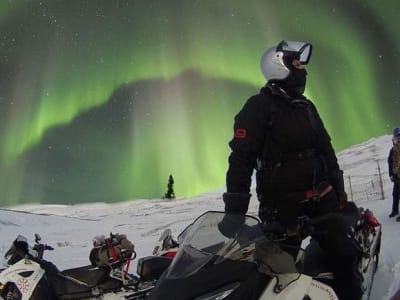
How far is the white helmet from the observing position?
3.30 metres

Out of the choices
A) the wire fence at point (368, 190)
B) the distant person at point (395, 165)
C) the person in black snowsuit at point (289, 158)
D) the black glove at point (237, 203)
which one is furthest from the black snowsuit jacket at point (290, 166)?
the wire fence at point (368, 190)

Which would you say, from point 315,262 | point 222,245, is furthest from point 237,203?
point 315,262

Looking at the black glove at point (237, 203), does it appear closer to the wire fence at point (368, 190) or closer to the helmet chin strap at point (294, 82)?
the helmet chin strap at point (294, 82)

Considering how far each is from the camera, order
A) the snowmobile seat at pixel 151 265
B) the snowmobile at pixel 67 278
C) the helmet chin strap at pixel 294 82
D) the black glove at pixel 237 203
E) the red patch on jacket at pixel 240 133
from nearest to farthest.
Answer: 1. the black glove at pixel 237 203
2. the red patch on jacket at pixel 240 133
3. the helmet chin strap at pixel 294 82
4. the snowmobile seat at pixel 151 265
5. the snowmobile at pixel 67 278

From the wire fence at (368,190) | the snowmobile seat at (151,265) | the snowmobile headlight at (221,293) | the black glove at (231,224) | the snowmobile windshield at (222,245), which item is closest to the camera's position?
the snowmobile headlight at (221,293)

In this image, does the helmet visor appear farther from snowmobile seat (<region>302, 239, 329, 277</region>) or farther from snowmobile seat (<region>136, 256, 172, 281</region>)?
snowmobile seat (<region>136, 256, 172, 281</region>)

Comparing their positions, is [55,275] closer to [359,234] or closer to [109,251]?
[109,251]

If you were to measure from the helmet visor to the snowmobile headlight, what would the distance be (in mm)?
1715

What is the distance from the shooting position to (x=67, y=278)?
5.54 metres

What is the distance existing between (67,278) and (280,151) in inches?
133

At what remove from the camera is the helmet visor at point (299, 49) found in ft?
11.0

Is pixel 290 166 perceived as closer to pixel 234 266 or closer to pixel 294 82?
pixel 294 82

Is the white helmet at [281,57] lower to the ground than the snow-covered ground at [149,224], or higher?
higher

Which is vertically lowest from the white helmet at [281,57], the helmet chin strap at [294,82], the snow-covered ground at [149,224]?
the snow-covered ground at [149,224]
